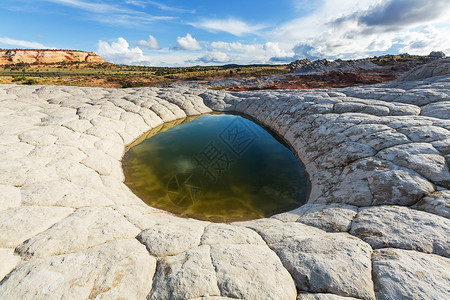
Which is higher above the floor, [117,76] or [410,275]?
[117,76]

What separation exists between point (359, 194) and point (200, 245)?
4.58m

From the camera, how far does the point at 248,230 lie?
412 cm

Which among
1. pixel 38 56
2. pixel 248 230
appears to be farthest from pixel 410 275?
pixel 38 56

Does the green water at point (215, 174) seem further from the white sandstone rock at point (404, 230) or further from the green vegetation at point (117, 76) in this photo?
the green vegetation at point (117, 76)

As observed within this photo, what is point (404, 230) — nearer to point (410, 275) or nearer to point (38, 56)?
point (410, 275)

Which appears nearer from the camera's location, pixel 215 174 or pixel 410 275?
pixel 410 275

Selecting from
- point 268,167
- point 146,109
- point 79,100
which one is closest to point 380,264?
point 268,167

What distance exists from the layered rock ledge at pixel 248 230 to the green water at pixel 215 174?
1004 mm

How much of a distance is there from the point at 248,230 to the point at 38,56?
494 ft

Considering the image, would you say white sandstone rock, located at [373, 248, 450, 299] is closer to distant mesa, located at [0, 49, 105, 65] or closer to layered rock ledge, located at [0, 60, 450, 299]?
layered rock ledge, located at [0, 60, 450, 299]

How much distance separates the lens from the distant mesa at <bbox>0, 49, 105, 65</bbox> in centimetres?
9244

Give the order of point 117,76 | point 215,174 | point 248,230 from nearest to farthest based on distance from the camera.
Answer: point 248,230 < point 215,174 < point 117,76

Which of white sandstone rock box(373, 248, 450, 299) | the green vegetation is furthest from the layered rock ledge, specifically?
the green vegetation

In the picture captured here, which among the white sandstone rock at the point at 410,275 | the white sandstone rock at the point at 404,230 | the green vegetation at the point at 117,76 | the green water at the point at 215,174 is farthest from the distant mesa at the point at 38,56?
the white sandstone rock at the point at 410,275
